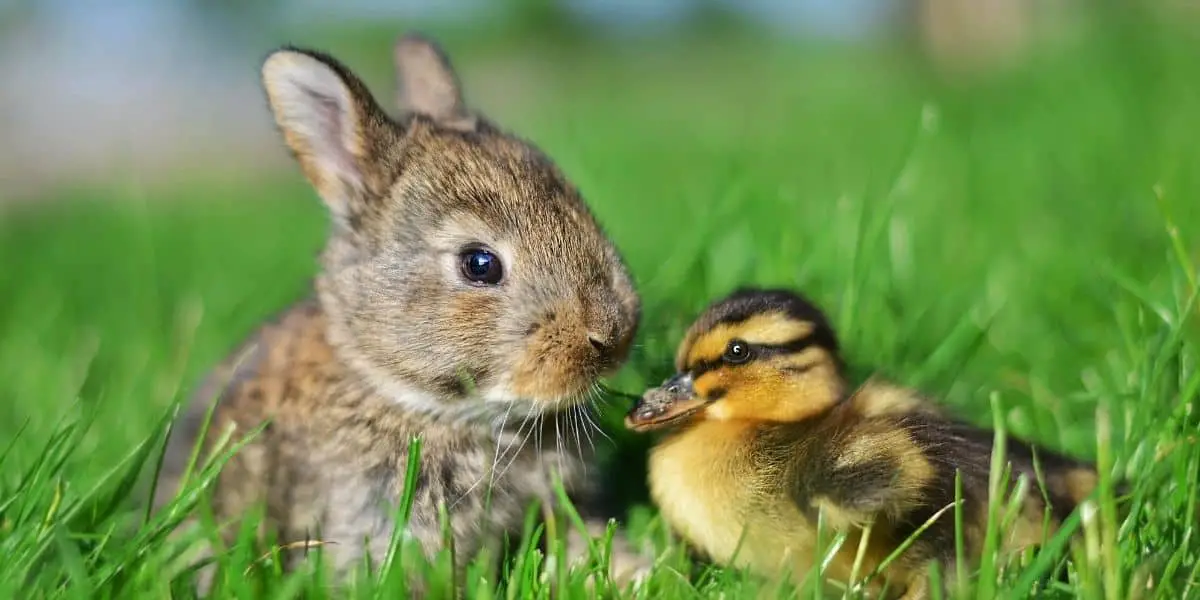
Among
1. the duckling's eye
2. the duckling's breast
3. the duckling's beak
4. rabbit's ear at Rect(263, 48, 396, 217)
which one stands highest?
rabbit's ear at Rect(263, 48, 396, 217)

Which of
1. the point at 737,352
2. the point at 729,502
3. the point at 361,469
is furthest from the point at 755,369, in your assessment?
the point at 361,469

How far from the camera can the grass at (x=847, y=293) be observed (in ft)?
9.24

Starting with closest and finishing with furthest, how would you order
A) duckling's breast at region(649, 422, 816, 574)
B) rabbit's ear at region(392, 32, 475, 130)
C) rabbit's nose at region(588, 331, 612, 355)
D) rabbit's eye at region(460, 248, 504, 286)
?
duckling's breast at region(649, 422, 816, 574) → rabbit's nose at region(588, 331, 612, 355) → rabbit's eye at region(460, 248, 504, 286) → rabbit's ear at region(392, 32, 475, 130)

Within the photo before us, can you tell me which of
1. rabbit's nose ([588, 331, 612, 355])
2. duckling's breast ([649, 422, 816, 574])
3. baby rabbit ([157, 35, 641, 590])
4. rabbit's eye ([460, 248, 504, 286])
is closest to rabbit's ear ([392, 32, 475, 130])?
baby rabbit ([157, 35, 641, 590])

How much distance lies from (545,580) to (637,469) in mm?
1116

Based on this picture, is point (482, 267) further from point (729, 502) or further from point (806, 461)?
point (806, 461)

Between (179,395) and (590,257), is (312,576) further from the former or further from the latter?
(590,257)

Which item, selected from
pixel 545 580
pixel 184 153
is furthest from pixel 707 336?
pixel 184 153

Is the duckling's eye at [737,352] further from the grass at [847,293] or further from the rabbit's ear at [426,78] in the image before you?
the rabbit's ear at [426,78]

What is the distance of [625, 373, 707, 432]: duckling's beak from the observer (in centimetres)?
326

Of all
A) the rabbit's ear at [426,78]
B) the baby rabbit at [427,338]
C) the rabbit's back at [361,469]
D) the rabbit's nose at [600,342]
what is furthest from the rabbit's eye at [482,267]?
the rabbit's ear at [426,78]

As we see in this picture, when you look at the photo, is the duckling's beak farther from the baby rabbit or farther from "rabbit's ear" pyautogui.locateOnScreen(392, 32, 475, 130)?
"rabbit's ear" pyautogui.locateOnScreen(392, 32, 475, 130)

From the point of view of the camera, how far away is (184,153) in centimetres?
1566

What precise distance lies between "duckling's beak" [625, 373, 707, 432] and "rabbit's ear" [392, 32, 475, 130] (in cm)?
144
